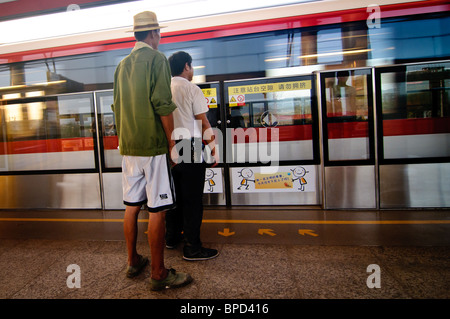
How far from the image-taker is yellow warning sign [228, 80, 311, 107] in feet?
12.6

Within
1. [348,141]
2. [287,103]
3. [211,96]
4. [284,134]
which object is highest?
[211,96]

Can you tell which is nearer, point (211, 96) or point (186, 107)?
point (186, 107)

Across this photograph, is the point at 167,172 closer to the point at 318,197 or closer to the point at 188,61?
the point at 188,61

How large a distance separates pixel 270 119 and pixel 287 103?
331 millimetres

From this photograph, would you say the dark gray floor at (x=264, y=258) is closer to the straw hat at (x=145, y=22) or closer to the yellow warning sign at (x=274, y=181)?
the yellow warning sign at (x=274, y=181)

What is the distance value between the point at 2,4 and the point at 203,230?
15.0ft

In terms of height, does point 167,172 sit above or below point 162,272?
above

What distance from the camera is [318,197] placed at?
397cm

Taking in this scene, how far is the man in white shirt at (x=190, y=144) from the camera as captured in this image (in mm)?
2318

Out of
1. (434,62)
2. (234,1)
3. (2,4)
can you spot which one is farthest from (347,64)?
(2,4)

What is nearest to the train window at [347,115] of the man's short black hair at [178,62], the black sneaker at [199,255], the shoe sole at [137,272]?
the man's short black hair at [178,62]

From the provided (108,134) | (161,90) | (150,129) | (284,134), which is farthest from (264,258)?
(108,134)

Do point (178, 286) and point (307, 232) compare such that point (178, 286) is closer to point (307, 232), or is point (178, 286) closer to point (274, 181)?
point (307, 232)

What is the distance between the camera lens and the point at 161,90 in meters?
1.87
